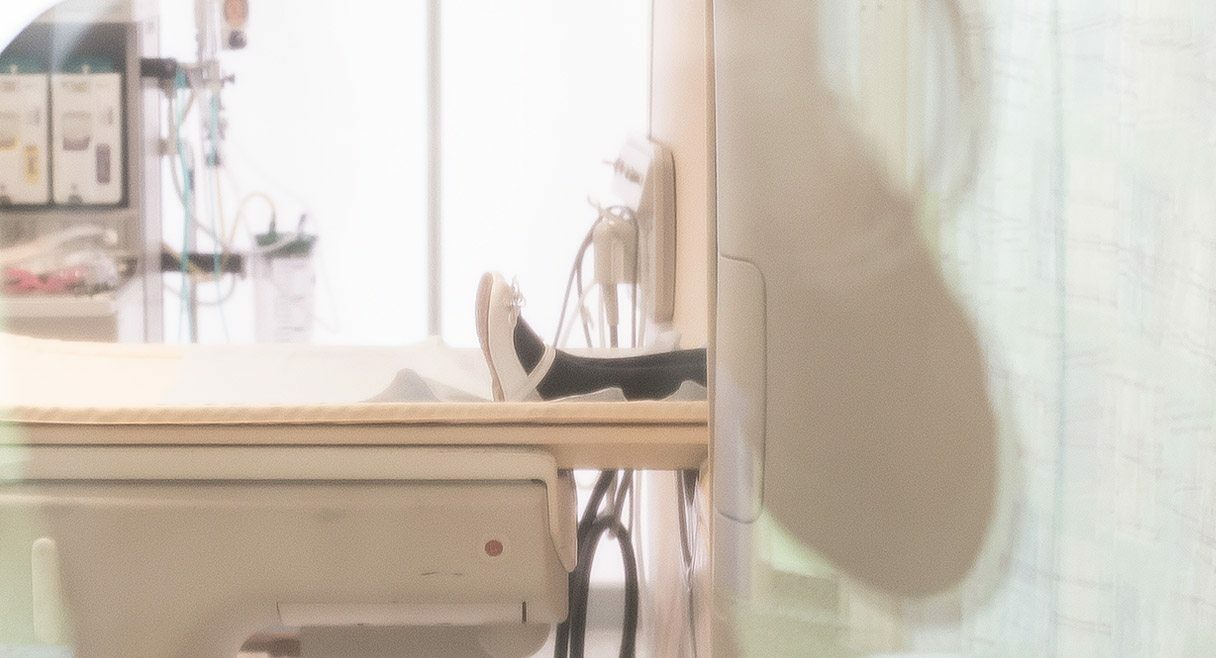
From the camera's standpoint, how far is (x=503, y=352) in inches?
41.6

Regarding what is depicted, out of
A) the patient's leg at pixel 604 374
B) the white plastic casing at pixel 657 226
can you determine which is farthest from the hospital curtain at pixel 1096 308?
the white plastic casing at pixel 657 226

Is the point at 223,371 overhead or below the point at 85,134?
below

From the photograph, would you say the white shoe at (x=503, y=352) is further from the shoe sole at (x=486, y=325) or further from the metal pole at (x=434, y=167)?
the metal pole at (x=434, y=167)

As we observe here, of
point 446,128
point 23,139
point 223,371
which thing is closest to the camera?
point 223,371

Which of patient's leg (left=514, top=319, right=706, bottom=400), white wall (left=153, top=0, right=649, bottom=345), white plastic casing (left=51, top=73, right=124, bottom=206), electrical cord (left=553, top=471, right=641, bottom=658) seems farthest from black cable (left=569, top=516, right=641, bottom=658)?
white plastic casing (left=51, top=73, right=124, bottom=206)

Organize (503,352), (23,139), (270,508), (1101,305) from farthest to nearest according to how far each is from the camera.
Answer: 1. (23,139)
2. (503,352)
3. (270,508)
4. (1101,305)

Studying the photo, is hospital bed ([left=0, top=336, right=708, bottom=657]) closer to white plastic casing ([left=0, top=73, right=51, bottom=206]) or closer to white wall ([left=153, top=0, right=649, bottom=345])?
white plastic casing ([left=0, top=73, right=51, bottom=206])

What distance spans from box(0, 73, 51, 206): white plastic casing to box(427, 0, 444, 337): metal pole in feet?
2.33

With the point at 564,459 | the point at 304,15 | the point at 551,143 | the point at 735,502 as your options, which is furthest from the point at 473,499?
the point at 304,15

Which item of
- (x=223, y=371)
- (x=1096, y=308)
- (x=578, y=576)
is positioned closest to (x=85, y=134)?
(x=223, y=371)

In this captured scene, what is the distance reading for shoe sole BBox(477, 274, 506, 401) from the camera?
3.47 ft

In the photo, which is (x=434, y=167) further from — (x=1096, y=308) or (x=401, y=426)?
(x=1096, y=308)

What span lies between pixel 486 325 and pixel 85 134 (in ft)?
4.38

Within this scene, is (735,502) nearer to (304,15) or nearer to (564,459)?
(564,459)
